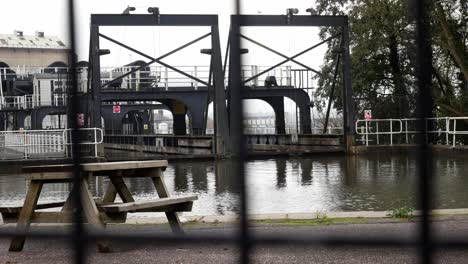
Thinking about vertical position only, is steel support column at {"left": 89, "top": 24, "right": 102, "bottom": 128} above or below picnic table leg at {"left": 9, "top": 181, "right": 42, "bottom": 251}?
above

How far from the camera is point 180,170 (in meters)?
12.1

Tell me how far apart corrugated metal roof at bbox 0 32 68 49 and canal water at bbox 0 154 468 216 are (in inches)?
110

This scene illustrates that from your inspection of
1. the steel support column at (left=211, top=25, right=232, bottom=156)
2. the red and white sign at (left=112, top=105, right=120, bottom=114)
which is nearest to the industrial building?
the steel support column at (left=211, top=25, right=232, bottom=156)

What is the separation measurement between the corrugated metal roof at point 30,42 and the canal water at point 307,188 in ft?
9.18

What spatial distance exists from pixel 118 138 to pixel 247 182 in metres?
21.1

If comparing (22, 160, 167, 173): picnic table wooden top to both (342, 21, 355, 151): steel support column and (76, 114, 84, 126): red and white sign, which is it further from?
(342, 21, 355, 151): steel support column

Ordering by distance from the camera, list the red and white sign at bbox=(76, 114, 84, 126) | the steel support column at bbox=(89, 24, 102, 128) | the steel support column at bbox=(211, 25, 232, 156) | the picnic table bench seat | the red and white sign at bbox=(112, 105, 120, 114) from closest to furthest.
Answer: the red and white sign at bbox=(76, 114, 84, 126) < the steel support column at bbox=(211, 25, 232, 156) < the steel support column at bbox=(89, 24, 102, 128) < the picnic table bench seat < the red and white sign at bbox=(112, 105, 120, 114)

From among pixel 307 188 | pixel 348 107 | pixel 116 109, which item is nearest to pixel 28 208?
pixel 307 188

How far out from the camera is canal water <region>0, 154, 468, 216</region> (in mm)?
6219

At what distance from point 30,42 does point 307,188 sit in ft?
22.5

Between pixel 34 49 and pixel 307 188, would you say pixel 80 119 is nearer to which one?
pixel 34 49

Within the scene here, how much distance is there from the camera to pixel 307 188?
819 cm

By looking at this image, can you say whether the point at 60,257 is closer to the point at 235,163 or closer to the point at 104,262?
the point at 104,262

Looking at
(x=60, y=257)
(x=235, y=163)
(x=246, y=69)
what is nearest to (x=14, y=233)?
(x=235, y=163)
